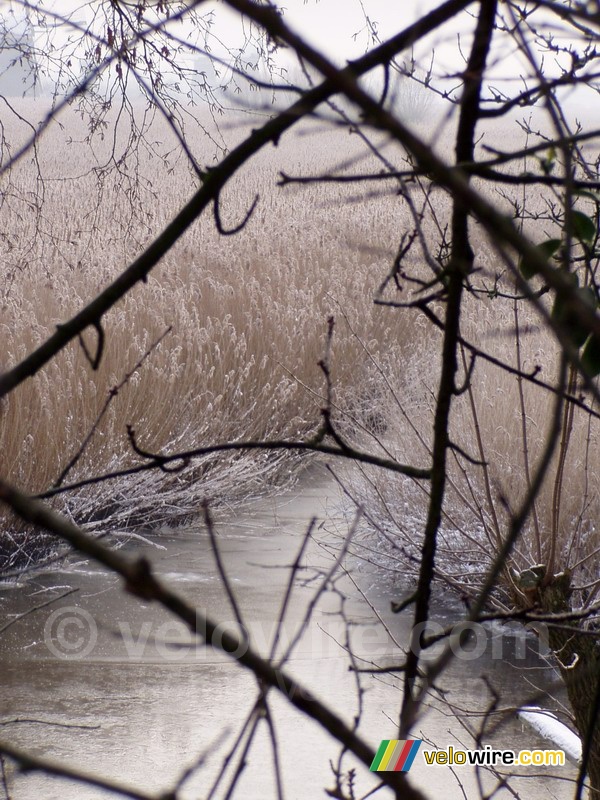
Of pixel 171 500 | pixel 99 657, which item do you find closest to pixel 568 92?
pixel 99 657

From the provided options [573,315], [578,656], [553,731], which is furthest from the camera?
[553,731]

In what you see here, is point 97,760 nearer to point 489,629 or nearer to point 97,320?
point 489,629

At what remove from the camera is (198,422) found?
4.51m

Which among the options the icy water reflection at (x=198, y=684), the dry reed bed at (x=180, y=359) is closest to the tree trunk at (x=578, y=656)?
the icy water reflection at (x=198, y=684)

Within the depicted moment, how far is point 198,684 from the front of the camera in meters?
2.82

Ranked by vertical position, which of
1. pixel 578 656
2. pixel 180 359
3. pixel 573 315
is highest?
pixel 180 359

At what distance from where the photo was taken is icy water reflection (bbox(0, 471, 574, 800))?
7.93 ft

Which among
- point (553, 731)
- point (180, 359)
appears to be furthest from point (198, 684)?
point (180, 359)

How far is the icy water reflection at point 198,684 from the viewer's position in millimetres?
2418

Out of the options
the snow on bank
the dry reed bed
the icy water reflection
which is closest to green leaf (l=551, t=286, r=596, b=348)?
the icy water reflection

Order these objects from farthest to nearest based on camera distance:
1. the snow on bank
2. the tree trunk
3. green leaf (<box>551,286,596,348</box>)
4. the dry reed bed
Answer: the dry reed bed
the snow on bank
the tree trunk
green leaf (<box>551,286,596,348</box>)

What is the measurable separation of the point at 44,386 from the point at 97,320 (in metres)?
3.78

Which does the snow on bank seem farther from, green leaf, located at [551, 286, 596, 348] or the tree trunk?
green leaf, located at [551, 286, 596, 348]

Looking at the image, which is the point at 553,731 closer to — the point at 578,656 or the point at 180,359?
the point at 578,656
